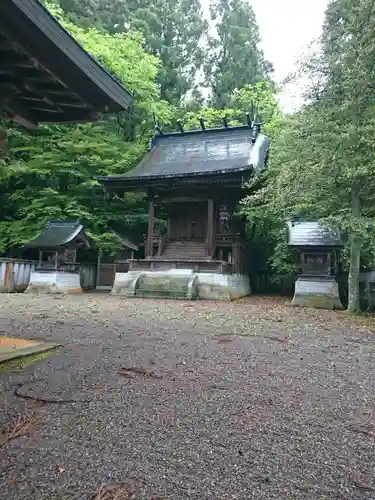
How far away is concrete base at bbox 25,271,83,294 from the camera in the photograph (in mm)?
14141

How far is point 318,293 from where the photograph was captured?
11555mm

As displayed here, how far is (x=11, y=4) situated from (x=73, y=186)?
50.2 feet

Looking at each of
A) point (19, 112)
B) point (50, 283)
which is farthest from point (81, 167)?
point (19, 112)

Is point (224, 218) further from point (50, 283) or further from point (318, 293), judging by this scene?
point (50, 283)

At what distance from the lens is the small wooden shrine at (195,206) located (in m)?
13.0

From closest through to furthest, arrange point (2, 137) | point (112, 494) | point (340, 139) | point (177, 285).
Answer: point (112, 494)
point (2, 137)
point (340, 139)
point (177, 285)

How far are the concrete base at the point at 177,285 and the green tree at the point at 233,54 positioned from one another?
18.8 m

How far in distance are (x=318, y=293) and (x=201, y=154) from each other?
820 cm

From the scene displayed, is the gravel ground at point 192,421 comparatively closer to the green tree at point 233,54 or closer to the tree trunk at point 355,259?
the tree trunk at point 355,259

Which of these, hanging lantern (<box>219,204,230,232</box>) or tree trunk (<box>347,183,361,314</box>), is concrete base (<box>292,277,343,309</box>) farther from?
hanging lantern (<box>219,204,230,232</box>)

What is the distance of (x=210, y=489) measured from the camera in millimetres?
1716

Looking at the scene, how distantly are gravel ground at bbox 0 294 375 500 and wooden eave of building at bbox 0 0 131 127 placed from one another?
2.58 m

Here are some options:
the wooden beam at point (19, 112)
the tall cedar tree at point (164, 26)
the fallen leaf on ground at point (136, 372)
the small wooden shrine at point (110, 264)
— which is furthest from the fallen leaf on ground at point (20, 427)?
the tall cedar tree at point (164, 26)

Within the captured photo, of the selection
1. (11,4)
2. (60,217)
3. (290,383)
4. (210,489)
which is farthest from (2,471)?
(60,217)
